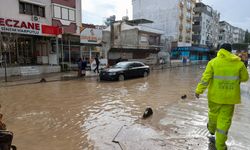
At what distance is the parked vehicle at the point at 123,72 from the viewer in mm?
15703

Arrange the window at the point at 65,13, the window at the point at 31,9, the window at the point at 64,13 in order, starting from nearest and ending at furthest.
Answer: the window at the point at 31,9, the window at the point at 64,13, the window at the point at 65,13

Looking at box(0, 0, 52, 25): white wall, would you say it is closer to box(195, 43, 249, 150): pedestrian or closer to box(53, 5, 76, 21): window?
box(53, 5, 76, 21): window

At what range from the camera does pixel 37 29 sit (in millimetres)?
18672

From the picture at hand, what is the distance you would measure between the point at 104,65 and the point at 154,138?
17.2m

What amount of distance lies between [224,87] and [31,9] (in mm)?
21355

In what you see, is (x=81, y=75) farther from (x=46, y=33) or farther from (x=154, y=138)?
(x=154, y=138)

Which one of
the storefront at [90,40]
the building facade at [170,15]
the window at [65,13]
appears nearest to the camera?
the storefront at [90,40]

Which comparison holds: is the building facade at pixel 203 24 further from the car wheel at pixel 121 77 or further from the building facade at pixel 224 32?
the car wheel at pixel 121 77

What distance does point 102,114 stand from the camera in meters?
7.04

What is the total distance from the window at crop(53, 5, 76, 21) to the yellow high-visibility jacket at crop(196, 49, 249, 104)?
21723mm

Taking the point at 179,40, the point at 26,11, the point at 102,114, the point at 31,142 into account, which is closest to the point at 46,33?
the point at 26,11

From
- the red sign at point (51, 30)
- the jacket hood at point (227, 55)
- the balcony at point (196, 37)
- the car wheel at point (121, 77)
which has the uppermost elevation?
the balcony at point (196, 37)

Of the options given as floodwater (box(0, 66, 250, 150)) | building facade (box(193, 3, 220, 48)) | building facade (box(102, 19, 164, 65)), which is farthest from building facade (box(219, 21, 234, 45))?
floodwater (box(0, 66, 250, 150))

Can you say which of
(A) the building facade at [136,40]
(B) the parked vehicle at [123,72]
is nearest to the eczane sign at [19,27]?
(B) the parked vehicle at [123,72]
